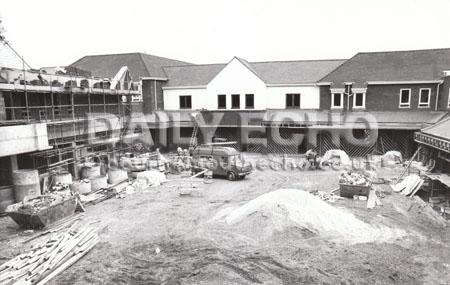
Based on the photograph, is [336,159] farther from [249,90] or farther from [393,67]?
[249,90]

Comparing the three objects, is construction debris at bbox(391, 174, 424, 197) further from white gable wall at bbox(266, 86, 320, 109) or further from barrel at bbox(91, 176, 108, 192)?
barrel at bbox(91, 176, 108, 192)

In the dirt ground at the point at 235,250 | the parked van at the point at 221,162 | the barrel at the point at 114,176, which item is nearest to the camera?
the dirt ground at the point at 235,250

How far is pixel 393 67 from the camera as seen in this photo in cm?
2969

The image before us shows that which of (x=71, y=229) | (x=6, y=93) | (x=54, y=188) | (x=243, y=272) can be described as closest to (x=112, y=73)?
(x=6, y=93)

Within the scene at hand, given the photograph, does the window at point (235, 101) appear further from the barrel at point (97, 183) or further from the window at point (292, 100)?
the barrel at point (97, 183)

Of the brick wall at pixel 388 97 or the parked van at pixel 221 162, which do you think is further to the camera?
the brick wall at pixel 388 97

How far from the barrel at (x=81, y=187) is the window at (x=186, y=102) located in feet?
53.6

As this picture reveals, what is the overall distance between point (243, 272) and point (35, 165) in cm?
1541

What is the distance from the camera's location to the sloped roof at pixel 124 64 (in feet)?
115

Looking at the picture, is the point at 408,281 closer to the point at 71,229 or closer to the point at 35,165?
the point at 71,229

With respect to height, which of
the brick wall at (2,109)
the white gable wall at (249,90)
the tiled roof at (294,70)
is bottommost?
the brick wall at (2,109)

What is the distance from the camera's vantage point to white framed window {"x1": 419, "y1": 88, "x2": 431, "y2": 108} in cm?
2805

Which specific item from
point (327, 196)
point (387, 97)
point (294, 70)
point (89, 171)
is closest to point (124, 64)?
point (89, 171)

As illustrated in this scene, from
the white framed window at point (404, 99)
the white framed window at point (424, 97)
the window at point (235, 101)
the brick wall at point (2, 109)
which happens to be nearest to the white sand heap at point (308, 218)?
the brick wall at point (2, 109)
